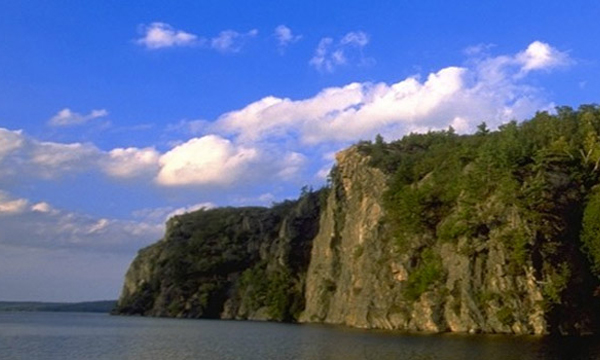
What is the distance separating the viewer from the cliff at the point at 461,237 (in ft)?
302

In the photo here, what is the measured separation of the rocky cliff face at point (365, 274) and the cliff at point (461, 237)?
0.22m

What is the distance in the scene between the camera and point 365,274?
415 feet

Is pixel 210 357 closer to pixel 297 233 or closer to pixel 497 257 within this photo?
pixel 497 257

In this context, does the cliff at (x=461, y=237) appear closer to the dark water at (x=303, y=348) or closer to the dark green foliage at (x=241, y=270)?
the dark green foliage at (x=241, y=270)

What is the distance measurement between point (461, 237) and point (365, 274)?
29.0m

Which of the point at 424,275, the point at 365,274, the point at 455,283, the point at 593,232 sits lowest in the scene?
the point at 455,283

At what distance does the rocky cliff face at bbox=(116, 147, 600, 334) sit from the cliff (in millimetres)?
223

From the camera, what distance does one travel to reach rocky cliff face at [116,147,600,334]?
91.6 meters

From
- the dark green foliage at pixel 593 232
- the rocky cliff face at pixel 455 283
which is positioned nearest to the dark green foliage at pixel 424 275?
the rocky cliff face at pixel 455 283

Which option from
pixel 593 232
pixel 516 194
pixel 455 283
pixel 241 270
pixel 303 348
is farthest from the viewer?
pixel 241 270

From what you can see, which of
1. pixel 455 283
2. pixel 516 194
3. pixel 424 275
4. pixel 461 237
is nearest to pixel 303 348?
pixel 455 283

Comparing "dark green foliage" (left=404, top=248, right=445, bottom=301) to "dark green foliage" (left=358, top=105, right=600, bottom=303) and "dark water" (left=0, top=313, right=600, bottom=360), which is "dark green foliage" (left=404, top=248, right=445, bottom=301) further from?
"dark water" (left=0, top=313, right=600, bottom=360)

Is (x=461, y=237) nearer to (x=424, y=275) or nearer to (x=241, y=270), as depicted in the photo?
(x=424, y=275)

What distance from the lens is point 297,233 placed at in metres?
176
